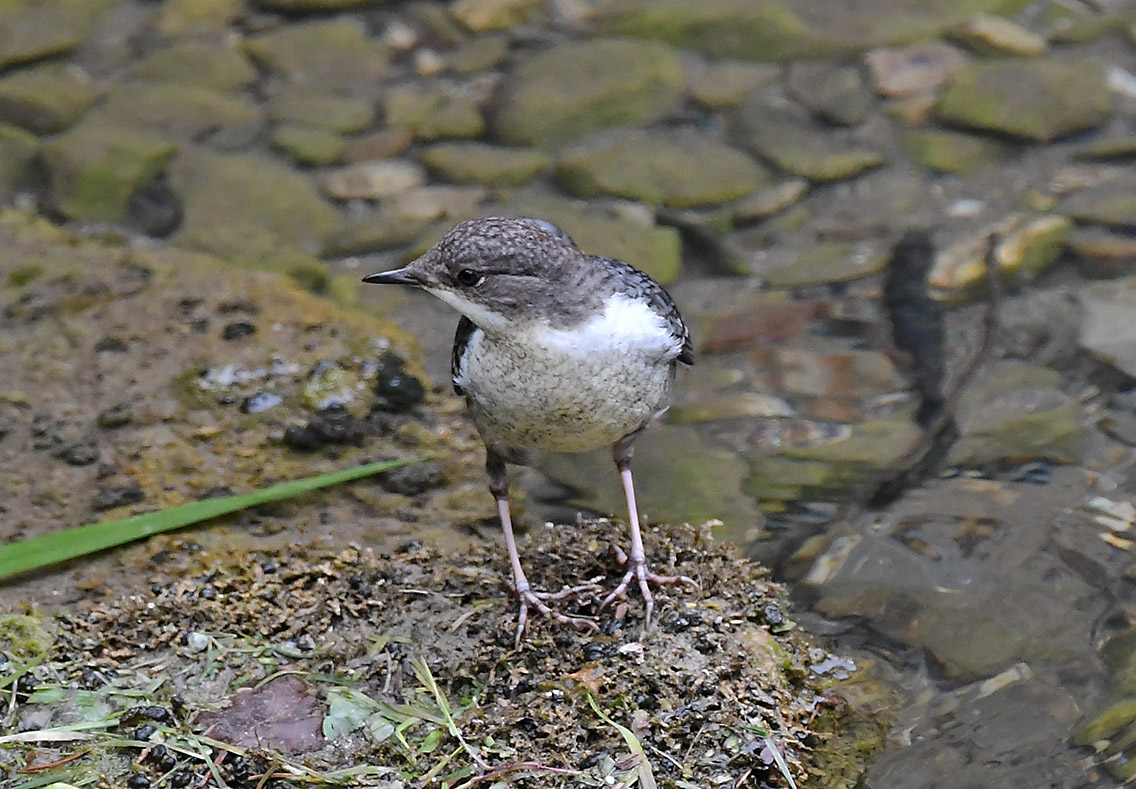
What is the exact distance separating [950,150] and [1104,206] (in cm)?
102

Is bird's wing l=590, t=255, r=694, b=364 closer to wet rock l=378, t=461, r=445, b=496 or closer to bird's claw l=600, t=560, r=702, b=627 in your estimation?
bird's claw l=600, t=560, r=702, b=627

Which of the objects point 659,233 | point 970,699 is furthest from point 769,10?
point 970,699

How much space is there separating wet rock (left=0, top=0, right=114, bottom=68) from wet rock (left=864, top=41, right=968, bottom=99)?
5514mm

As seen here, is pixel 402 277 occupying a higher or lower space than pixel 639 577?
higher

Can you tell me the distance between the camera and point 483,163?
7.73 m

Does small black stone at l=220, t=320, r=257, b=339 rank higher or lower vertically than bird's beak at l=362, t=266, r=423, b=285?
lower

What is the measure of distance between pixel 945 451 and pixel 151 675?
3552 mm

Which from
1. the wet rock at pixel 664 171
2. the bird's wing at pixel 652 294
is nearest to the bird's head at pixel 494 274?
the bird's wing at pixel 652 294

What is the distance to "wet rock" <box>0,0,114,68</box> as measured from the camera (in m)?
8.51

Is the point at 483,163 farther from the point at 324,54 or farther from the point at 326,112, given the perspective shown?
the point at 324,54

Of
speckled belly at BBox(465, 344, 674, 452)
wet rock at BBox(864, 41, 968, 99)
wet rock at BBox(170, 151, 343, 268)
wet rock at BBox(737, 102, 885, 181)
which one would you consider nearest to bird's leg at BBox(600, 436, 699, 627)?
speckled belly at BBox(465, 344, 674, 452)

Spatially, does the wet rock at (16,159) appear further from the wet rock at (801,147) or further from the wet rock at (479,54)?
the wet rock at (801,147)

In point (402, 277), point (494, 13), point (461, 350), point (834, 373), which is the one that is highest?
point (402, 277)

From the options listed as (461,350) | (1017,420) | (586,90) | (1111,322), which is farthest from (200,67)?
(1111,322)
